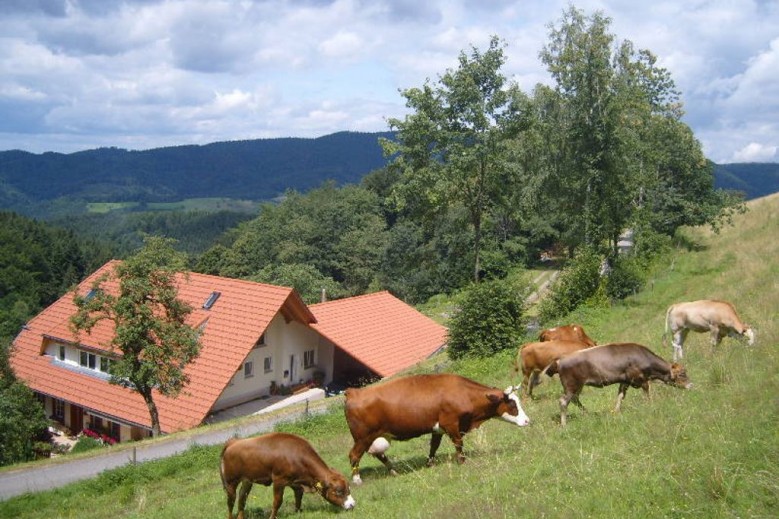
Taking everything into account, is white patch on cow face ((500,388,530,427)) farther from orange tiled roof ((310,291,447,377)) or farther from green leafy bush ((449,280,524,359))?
orange tiled roof ((310,291,447,377))

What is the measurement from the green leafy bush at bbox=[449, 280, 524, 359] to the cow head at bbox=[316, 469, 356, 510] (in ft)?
53.1

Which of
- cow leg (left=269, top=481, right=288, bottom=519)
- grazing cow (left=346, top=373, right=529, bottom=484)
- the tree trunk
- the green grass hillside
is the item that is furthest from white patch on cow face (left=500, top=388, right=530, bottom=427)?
the tree trunk

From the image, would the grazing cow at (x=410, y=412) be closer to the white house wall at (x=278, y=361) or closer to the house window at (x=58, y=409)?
the white house wall at (x=278, y=361)

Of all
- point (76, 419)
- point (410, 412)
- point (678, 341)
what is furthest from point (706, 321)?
point (76, 419)

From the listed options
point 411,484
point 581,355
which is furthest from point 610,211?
point 411,484

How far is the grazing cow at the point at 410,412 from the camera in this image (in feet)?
34.3

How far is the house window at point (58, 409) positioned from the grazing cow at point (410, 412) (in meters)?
32.0

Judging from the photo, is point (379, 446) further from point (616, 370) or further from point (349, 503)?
point (616, 370)

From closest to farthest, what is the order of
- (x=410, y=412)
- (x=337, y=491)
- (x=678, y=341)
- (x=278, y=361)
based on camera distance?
(x=337, y=491), (x=410, y=412), (x=678, y=341), (x=278, y=361)

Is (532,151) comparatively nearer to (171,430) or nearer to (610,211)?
(610,211)

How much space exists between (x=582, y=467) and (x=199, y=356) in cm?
2506

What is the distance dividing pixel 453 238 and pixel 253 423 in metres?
37.9

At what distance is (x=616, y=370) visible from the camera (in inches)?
458

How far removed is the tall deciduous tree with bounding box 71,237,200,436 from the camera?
79.4 ft
